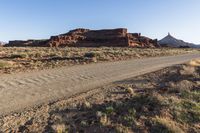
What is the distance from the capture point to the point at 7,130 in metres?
6.30

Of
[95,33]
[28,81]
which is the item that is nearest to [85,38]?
[95,33]

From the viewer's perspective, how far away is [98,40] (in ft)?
392

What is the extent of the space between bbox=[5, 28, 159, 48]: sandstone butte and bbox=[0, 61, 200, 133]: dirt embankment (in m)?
98.6

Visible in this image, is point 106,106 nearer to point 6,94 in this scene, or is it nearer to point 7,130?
point 7,130

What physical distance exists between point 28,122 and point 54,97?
2695mm

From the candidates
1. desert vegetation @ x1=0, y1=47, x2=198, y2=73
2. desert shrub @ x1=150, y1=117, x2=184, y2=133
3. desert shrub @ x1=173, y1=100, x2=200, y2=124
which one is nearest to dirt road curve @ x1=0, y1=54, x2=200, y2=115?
desert vegetation @ x1=0, y1=47, x2=198, y2=73

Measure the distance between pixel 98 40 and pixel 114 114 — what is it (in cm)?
11271

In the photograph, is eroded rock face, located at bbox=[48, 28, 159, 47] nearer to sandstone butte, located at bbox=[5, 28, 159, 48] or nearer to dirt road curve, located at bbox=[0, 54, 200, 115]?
sandstone butte, located at bbox=[5, 28, 159, 48]

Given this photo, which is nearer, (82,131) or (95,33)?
(82,131)

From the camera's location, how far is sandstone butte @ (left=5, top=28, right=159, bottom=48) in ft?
362

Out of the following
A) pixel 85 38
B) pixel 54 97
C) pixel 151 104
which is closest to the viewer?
pixel 151 104

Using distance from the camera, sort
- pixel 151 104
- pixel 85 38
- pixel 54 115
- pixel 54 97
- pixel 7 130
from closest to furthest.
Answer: pixel 7 130
pixel 54 115
pixel 151 104
pixel 54 97
pixel 85 38

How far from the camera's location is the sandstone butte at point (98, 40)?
110m

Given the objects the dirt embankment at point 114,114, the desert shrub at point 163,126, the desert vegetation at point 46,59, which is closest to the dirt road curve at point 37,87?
the dirt embankment at point 114,114
